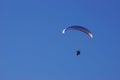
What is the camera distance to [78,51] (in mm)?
95125

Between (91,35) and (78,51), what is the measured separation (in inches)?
134

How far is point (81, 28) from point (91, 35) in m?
1.73

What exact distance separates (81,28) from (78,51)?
3691 mm

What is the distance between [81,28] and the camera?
93.5m

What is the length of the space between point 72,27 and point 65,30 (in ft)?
3.54

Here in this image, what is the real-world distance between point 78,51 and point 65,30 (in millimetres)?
4105

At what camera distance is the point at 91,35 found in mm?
93375

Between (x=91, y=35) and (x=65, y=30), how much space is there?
377 cm

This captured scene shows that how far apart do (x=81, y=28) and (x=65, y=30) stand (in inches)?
91.9

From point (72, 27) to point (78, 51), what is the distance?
13.7 ft

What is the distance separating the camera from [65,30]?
93.1m
